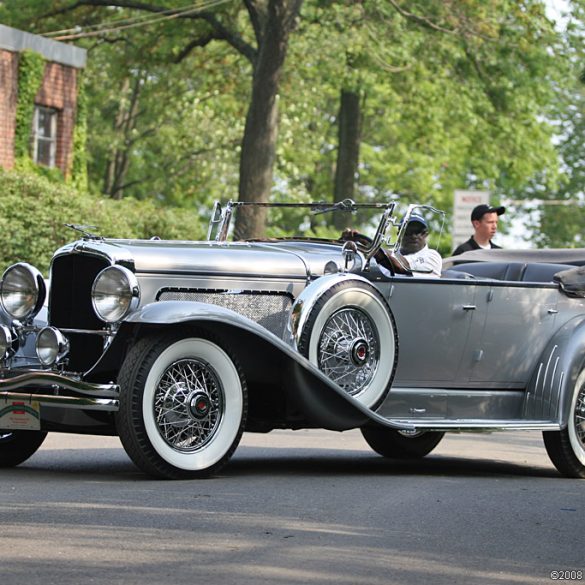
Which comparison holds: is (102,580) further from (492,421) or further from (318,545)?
(492,421)

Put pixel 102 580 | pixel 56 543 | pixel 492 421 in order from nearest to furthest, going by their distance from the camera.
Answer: pixel 102 580 < pixel 56 543 < pixel 492 421

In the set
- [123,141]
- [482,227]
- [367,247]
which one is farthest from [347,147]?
[367,247]

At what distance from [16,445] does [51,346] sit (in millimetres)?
945

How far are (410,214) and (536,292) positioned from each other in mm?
1103

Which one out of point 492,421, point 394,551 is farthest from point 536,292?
point 394,551

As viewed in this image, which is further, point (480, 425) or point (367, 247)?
point (367, 247)

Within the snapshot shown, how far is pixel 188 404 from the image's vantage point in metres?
8.09

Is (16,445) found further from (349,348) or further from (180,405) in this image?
(349,348)

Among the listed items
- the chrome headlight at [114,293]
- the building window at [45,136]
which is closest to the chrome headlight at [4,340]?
the chrome headlight at [114,293]

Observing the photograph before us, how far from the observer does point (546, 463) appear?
1095cm

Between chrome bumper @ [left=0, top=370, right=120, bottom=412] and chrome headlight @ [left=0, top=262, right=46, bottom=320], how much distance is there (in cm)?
93

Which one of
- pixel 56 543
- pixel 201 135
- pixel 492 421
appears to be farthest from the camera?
pixel 201 135

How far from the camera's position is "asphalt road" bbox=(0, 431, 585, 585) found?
5438 millimetres

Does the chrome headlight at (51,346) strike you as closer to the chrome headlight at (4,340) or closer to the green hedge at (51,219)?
the chrome headlight at (4,340)
